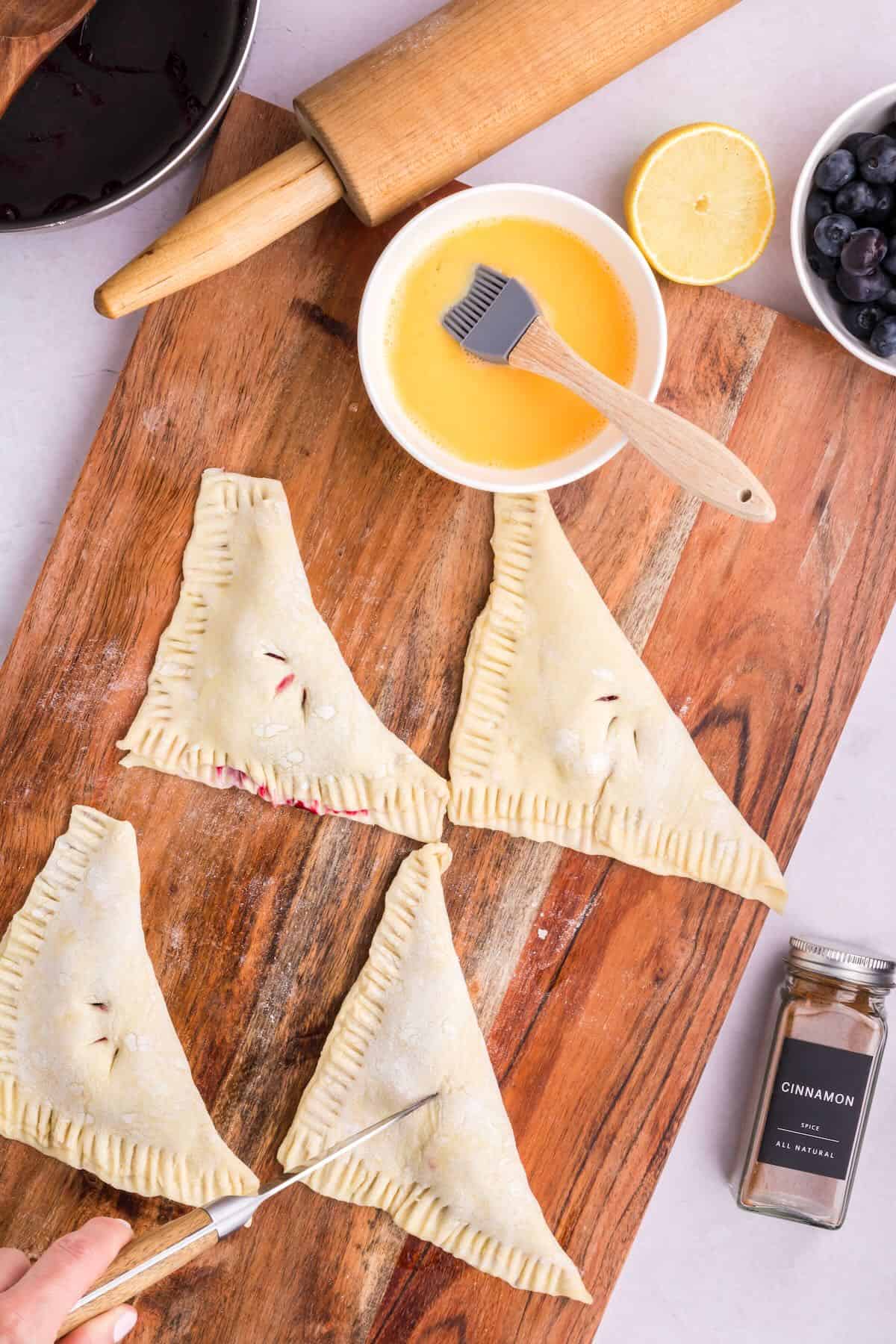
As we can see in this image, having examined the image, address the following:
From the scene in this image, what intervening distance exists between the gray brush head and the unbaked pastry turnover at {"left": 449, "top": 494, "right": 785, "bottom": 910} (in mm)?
326

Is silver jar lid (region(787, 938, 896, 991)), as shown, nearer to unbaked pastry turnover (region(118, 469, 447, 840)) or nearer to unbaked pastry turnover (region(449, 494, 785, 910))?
unbaked pastry turnover (region(449, 494, 785, 910))

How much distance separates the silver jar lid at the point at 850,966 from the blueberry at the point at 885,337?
1.15m

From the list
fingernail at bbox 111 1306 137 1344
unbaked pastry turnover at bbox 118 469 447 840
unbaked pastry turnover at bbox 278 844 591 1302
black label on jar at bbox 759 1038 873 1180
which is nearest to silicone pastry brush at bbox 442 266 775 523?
unbaked pastry turnover at bbox 118 469 447 840

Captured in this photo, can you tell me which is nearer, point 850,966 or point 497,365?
point 497,365

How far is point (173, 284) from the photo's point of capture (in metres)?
1.71

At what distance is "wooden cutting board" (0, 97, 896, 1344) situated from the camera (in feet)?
6.46

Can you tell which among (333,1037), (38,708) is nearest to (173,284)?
(38,708)

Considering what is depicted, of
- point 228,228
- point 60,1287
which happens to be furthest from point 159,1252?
point 228,228

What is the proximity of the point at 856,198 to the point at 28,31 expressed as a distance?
1435 millimetres

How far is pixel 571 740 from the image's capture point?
194 centimetres

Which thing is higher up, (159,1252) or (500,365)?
(500,365)

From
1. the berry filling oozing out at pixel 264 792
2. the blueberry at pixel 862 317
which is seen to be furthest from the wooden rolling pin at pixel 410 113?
the berry filling oozing out at pixel 264 792

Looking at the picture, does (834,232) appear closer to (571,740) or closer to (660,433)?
(660,433)

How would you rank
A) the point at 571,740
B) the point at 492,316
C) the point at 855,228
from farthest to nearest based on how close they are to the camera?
the point at 571,740 → the point at 855,228 → the point at 492,316
